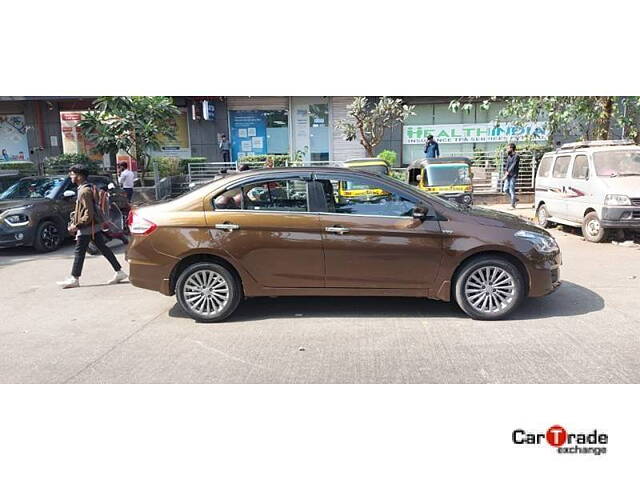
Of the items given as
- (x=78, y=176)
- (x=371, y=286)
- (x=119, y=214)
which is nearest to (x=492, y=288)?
(x=371, y=286)

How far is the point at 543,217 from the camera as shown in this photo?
11414mm

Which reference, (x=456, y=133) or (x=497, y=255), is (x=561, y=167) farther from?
(x=456, y=133)

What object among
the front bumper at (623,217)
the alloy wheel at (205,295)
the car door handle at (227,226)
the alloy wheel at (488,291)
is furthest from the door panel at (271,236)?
the front bumper at (623,217)

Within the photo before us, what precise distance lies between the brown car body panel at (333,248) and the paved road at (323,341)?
40 centimetres

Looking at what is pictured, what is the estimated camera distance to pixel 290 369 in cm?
401

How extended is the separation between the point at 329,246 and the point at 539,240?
7.39 feet

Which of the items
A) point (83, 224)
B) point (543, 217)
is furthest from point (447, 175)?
point (83, 224)

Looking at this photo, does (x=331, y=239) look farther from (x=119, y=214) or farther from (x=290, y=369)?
(x=119, y=214)

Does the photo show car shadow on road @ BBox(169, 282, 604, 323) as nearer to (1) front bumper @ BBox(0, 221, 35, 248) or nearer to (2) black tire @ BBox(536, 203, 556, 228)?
(1) front bumper @ BBox(0, 221, 35, 248)

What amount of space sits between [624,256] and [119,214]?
1022 cm

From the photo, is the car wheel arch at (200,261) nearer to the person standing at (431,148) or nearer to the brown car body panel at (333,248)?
the brown car body panel at (333,248)

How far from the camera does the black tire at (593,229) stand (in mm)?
9181

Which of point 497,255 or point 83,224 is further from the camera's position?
point 83,224

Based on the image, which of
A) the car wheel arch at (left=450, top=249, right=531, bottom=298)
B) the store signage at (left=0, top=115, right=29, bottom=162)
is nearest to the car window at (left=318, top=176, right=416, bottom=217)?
the car wheel arch at (left=450, top=249, right=531, bottom=298)
